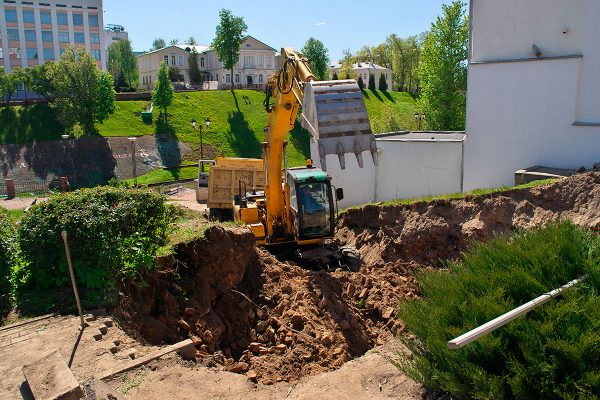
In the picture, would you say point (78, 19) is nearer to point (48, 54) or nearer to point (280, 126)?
point (48, 54)

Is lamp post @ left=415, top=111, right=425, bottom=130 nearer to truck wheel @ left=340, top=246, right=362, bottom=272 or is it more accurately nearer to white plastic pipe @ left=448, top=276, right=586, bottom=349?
truck wheel @ left=340, top=246, right=362, bottom=272

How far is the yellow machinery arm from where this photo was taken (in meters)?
11.8

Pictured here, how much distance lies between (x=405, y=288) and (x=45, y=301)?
752cm

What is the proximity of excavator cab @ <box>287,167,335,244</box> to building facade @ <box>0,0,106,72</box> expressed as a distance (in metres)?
54.6

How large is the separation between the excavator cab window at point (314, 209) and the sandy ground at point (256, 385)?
539 cm

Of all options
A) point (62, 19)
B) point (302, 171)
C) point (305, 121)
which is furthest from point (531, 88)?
point (62, 19)

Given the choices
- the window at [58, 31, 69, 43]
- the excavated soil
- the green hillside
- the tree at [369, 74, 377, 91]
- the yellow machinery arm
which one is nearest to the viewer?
the excavated soil

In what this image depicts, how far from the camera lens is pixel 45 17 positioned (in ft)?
200

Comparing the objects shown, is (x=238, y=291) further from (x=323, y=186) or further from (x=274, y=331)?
(x=323, y=186)

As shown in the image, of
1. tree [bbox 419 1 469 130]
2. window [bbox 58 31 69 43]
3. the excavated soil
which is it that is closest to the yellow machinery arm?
the excavated soil

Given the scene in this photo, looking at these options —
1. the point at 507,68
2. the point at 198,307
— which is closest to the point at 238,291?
→ the point at 198,307

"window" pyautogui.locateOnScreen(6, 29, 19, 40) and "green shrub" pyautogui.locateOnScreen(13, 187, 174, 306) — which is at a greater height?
"window" pyautogui.locateOnScreen(6, 29, 19, 40)

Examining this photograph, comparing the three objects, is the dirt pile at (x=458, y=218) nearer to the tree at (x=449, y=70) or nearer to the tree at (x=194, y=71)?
the tree at (x=449, y=70)

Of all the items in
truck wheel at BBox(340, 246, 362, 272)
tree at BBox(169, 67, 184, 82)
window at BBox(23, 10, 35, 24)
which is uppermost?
window at BBox(23, 10, 35, 24)
